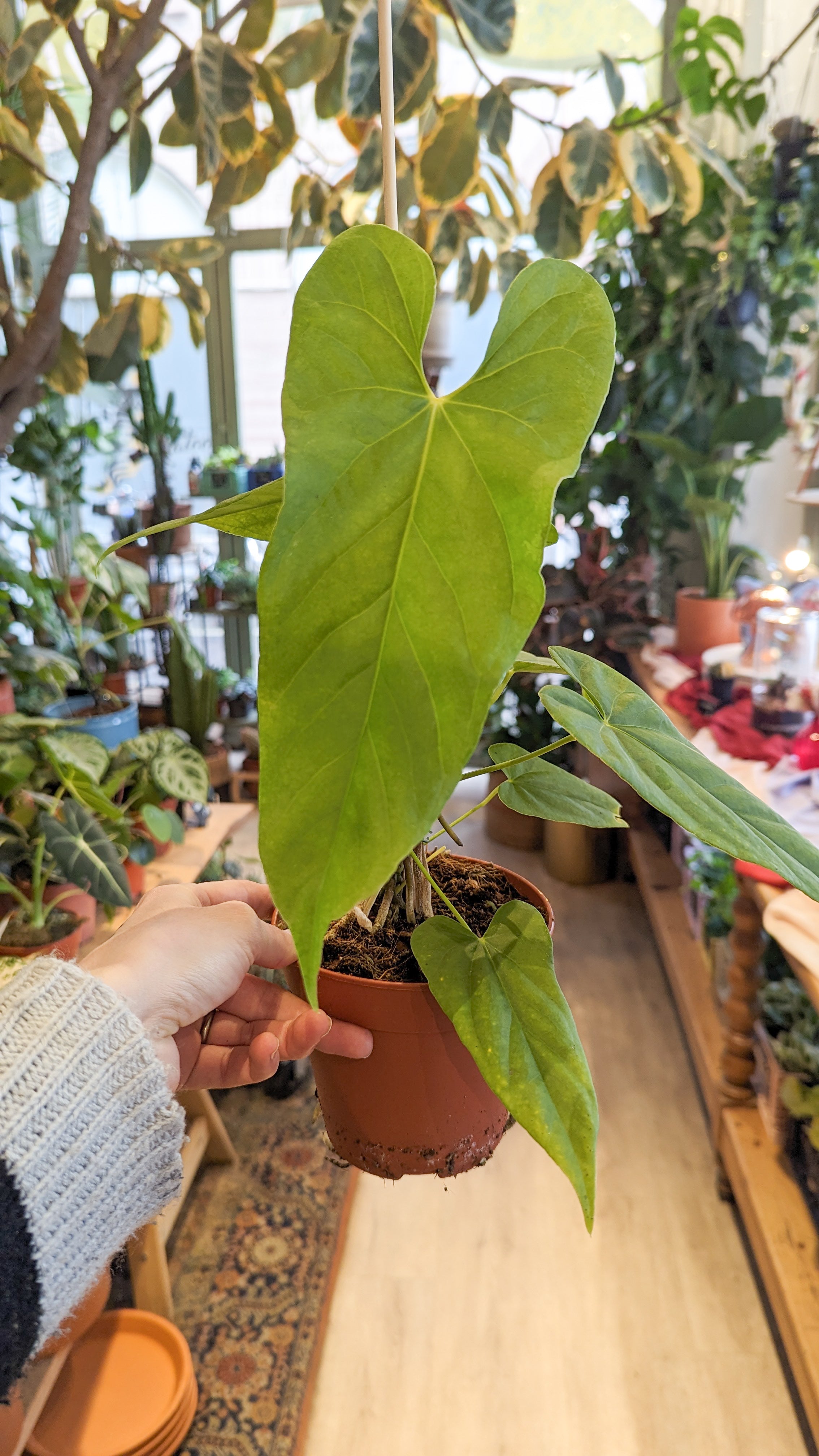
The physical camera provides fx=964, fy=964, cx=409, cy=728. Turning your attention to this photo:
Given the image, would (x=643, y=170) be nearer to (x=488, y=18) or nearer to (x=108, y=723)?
(x=488, y=18)

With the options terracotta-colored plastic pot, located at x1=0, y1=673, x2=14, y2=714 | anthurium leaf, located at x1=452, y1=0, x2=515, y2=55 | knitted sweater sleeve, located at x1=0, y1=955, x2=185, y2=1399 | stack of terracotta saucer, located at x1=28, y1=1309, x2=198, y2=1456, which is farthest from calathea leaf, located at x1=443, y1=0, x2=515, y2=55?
stack of terracotta saucer, located at x1=28, y1=1309, x2=198, y2=1456

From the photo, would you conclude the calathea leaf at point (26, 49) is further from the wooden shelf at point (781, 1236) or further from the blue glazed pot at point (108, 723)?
the wooden shelf at point (781, 1236)

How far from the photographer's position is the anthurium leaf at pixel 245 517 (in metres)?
0.50

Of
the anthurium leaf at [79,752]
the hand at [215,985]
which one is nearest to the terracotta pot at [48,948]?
the anthurium leaf at [79,752]

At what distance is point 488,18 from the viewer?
1.16 m

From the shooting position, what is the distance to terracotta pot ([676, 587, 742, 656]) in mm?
2713

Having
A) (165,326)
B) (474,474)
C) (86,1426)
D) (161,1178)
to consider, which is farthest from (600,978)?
(474,474)

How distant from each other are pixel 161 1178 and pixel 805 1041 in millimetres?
1306

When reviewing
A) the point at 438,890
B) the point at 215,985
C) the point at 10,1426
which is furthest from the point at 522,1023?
the point at 10,1426

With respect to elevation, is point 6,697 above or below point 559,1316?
above

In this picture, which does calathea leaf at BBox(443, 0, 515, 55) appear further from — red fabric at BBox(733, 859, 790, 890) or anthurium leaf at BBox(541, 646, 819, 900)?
red fabric at BBox(733, 859, 790, 890)

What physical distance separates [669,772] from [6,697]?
173 cm

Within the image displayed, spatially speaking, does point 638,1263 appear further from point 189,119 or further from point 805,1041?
point 189,119

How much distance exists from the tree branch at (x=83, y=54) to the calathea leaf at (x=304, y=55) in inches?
13.6
